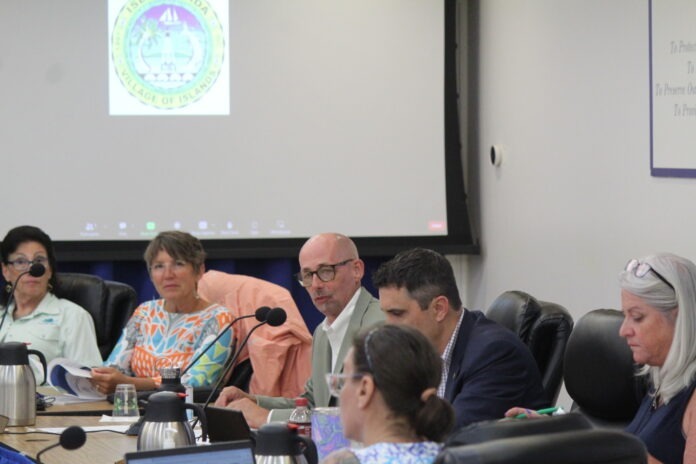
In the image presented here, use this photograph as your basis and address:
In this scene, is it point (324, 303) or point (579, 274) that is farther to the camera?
point (579, 274)

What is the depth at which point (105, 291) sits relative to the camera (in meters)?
4.95

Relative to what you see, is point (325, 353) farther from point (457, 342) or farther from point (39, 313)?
point (39, 313)

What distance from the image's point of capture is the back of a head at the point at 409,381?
1.95 m

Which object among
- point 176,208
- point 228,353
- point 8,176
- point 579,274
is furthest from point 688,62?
point 8,176

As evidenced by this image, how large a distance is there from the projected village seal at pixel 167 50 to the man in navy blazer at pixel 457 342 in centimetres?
319

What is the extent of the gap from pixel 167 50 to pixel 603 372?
11.5 ft

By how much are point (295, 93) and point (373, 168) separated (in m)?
0.54

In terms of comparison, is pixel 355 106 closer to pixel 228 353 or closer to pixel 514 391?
pixel 228 353

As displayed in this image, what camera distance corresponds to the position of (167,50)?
604 centimetres

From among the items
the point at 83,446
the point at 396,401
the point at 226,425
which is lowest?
the point at 83,446

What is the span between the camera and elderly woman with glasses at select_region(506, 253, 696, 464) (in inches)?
106

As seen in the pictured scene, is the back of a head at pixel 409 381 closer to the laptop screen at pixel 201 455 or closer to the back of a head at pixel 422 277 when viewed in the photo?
the laptop screen at pixel 201 455

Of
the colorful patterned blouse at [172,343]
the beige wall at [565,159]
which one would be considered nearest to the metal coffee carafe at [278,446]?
the colorful patterned blouse at [172,343]

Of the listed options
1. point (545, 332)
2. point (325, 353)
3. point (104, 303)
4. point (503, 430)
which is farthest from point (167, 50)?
point (503, 430)
